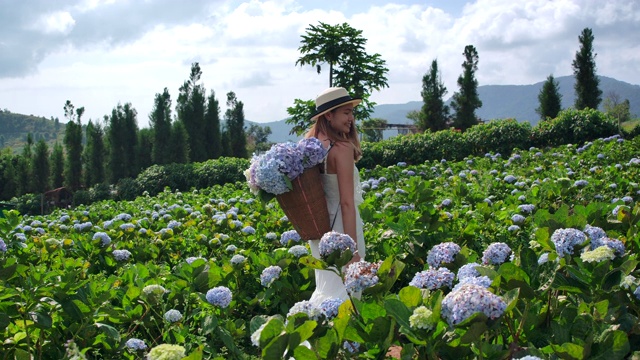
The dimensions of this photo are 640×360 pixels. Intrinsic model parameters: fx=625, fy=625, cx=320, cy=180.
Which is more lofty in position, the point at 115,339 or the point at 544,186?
the point at 544,186

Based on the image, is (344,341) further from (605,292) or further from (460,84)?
(460,84)

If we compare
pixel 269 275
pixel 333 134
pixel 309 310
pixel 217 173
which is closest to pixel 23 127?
pixel 217 173

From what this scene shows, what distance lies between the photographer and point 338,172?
10.8 feet

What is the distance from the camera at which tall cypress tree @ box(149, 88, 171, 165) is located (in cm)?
2509

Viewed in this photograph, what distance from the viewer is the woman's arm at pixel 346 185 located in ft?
10.8

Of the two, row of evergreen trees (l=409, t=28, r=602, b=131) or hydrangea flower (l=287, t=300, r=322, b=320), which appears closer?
hydrangea flower (l=287, t=300, r=322, b=320)

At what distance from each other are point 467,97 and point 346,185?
31836 mm

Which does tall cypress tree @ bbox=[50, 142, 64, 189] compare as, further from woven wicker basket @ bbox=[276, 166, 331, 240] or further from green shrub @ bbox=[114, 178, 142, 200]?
woven wicker basket @ bbox=[276, 166, 331, 240]

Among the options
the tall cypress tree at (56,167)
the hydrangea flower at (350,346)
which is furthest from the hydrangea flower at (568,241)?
the tall cypress tree at (56,167)

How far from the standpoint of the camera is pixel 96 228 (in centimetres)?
601

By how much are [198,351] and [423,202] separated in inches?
146

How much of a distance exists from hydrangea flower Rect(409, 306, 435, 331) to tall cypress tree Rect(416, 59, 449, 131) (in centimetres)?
3250

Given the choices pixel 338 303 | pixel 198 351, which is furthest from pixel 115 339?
pixel 198 351

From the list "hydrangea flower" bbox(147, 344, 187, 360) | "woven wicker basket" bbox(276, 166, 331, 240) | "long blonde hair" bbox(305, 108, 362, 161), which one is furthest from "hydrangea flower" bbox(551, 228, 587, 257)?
"long blonde hair" bbox(305, 108, 362, 161)
